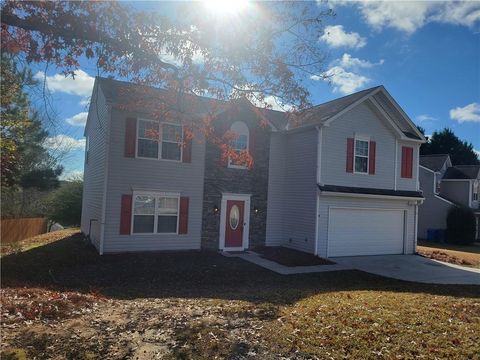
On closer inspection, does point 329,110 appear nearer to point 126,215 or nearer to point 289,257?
point 289,257

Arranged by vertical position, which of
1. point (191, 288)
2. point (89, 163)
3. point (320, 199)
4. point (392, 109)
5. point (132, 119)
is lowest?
point (191, 288)

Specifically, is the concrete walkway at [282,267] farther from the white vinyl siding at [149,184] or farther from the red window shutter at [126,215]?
the red window shutter at [126,215]

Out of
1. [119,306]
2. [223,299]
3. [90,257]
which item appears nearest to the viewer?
[119,306]

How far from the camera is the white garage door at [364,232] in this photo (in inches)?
667

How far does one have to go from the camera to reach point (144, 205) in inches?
605

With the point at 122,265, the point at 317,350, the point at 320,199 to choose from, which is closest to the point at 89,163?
the point at 122,265

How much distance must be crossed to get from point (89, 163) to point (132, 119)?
234 inches

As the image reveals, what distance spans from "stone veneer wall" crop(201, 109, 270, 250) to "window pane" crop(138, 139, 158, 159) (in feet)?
7.08

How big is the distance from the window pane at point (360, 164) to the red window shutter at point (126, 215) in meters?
9.76

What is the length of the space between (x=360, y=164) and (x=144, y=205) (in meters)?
9.49

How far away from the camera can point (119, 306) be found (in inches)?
301

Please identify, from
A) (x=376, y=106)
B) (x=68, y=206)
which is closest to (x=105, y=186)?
(x=376, y=106)

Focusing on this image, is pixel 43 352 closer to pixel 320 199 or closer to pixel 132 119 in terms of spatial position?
pixel 132 119

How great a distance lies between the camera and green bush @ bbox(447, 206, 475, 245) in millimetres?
30034
